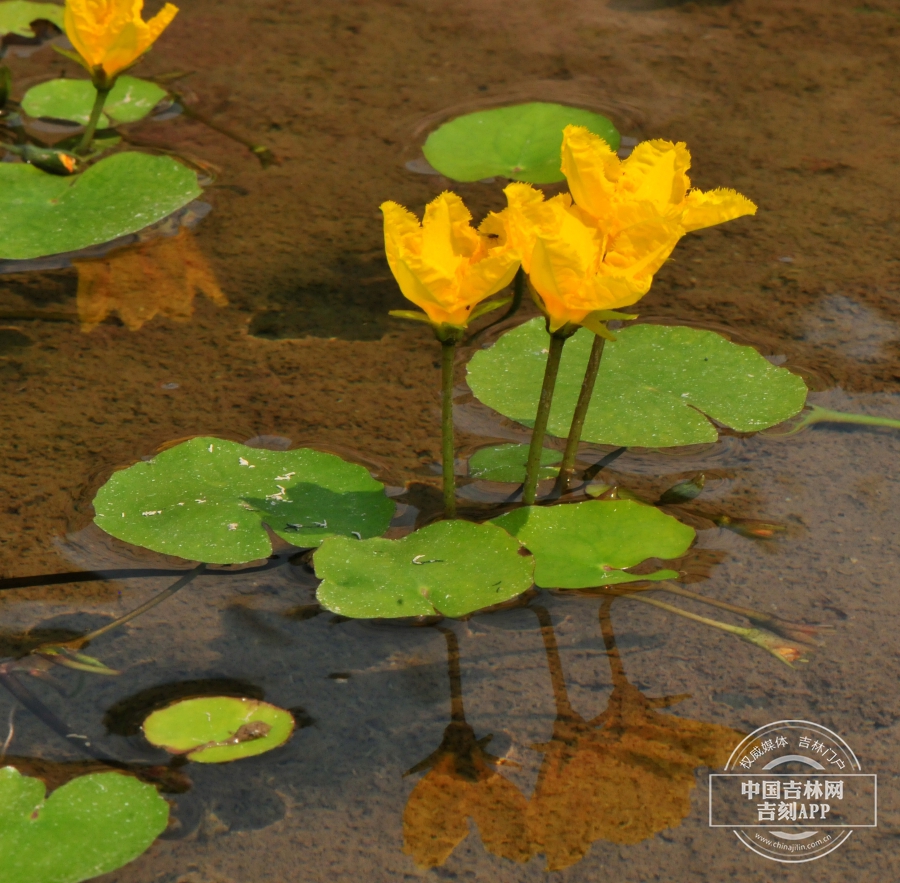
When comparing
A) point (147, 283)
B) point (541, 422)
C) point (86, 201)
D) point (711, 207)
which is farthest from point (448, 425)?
point (86, 201)

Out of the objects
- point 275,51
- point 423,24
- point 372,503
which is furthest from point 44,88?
point 372,503

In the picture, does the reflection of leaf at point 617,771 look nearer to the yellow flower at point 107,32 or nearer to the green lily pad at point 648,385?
the green lily pad at point 648,385

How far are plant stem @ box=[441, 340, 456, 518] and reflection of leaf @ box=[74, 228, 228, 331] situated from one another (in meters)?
0.76

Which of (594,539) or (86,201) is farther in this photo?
(86,201)

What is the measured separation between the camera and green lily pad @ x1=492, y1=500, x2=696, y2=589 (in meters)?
1.42

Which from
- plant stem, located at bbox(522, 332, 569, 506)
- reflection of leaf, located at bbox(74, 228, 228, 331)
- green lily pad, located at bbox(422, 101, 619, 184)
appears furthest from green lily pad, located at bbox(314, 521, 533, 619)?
green lily pad, located at bbox(422, 101, 619, 184)

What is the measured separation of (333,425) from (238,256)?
57cm

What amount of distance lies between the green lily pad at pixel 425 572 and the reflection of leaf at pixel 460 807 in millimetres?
168

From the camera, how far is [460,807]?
1.25 meters

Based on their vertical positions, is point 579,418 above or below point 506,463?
above

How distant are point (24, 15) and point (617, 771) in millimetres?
2558

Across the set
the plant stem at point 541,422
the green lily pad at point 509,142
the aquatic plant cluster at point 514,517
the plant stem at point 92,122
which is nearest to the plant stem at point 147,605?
the aquatic plant cluster at point 514,517

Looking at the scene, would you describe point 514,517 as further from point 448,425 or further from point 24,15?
point 24,15

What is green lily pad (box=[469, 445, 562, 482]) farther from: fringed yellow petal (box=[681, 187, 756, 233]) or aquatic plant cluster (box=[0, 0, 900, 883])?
fringed yellow petal (box=[681, 187, 756, 233])
